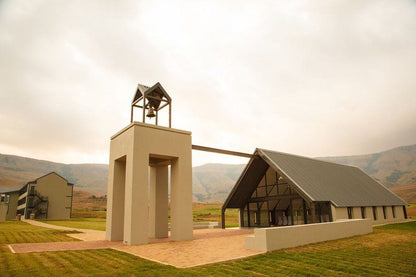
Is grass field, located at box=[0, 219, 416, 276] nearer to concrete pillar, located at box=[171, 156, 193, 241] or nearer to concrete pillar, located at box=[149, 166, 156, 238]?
concrete pillar, located at box=[171, 156, 193, 241]

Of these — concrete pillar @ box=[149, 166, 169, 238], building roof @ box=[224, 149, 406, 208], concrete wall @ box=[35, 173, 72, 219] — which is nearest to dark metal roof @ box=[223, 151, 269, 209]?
building roof @ box=[224, 149, 406, 208]

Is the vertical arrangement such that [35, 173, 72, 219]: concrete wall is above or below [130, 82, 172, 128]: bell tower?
below

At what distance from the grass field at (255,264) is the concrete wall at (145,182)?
11.9ft

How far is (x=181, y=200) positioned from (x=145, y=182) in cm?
291

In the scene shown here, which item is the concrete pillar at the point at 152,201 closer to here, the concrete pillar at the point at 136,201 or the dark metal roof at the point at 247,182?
the concrete pillar at the point at 136,201

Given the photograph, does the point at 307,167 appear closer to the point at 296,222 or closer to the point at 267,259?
the point at 296,222

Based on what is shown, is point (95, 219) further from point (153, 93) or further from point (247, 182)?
point (153, 93)

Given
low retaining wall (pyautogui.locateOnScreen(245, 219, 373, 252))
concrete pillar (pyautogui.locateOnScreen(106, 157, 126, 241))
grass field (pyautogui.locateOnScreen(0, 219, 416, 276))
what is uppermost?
concrete pillar (pyautogui.locateOnScreen(106, 157, 126, 241))

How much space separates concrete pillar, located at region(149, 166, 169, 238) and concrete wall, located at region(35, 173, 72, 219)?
42.1 metres

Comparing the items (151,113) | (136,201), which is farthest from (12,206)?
(136,201)

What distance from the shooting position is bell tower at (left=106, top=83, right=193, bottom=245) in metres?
16.2

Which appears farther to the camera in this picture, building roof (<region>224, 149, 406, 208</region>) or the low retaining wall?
building roof (<region>224, 149, 406, 208</region>)

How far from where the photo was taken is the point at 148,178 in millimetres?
16719

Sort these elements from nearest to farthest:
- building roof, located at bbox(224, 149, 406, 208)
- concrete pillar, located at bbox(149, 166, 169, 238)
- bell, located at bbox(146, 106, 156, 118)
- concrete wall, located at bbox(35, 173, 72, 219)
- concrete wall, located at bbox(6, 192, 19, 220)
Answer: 1. bell, located at bbox(146, 106, 156, 118)
2. concrete pillar, located at bbox(149, 166, 169, 238)
3. building roof, located at bbox(224, 149, 406, 208)
4. concrete wall, located at bbox(35, 173, 72, 219)
5. concrete wall, located at bbox(6, 192, 19, 220)
